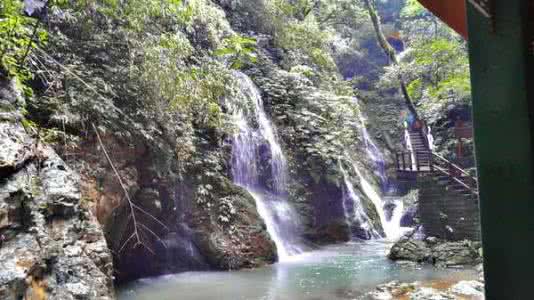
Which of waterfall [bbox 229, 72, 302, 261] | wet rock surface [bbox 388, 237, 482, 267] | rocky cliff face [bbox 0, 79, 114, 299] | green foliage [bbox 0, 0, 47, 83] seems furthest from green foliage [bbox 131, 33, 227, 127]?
wet rock surface [bbox 388, 237, 482, 267]

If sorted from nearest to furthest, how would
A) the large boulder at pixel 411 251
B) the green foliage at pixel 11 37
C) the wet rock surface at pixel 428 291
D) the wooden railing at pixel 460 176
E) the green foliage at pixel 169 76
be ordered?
the green foliage at pixel 11 37
the wet rock surface at pixel 428 291
the green foliage at pixel 169 76
the large boulder at pixel 411 251
the wooden railing at pixel 460 176

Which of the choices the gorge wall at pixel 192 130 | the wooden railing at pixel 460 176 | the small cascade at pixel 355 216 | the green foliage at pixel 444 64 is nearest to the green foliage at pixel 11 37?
the gorge wall at pixel 192 130

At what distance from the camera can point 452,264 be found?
10227 millimetres

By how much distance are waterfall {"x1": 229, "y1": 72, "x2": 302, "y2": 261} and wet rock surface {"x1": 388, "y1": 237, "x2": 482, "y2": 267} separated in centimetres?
300

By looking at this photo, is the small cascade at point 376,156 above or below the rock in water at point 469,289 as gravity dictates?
above

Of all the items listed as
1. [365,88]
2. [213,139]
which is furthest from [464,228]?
[365,88]

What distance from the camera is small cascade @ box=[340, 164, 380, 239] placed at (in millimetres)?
15185

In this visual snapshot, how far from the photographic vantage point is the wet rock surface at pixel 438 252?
34.0 ft

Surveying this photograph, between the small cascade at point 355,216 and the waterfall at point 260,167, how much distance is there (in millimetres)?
2235

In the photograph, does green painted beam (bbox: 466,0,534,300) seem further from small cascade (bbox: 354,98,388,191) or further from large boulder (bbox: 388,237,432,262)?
small cascade (bbox: 354,98,388,191)

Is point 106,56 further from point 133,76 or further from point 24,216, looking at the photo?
point 24,216

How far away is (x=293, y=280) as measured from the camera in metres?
8.94

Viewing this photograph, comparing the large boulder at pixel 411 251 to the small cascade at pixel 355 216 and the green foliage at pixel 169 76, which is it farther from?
the green foliage at pixel 169 76

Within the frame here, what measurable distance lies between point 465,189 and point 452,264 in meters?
2.75
